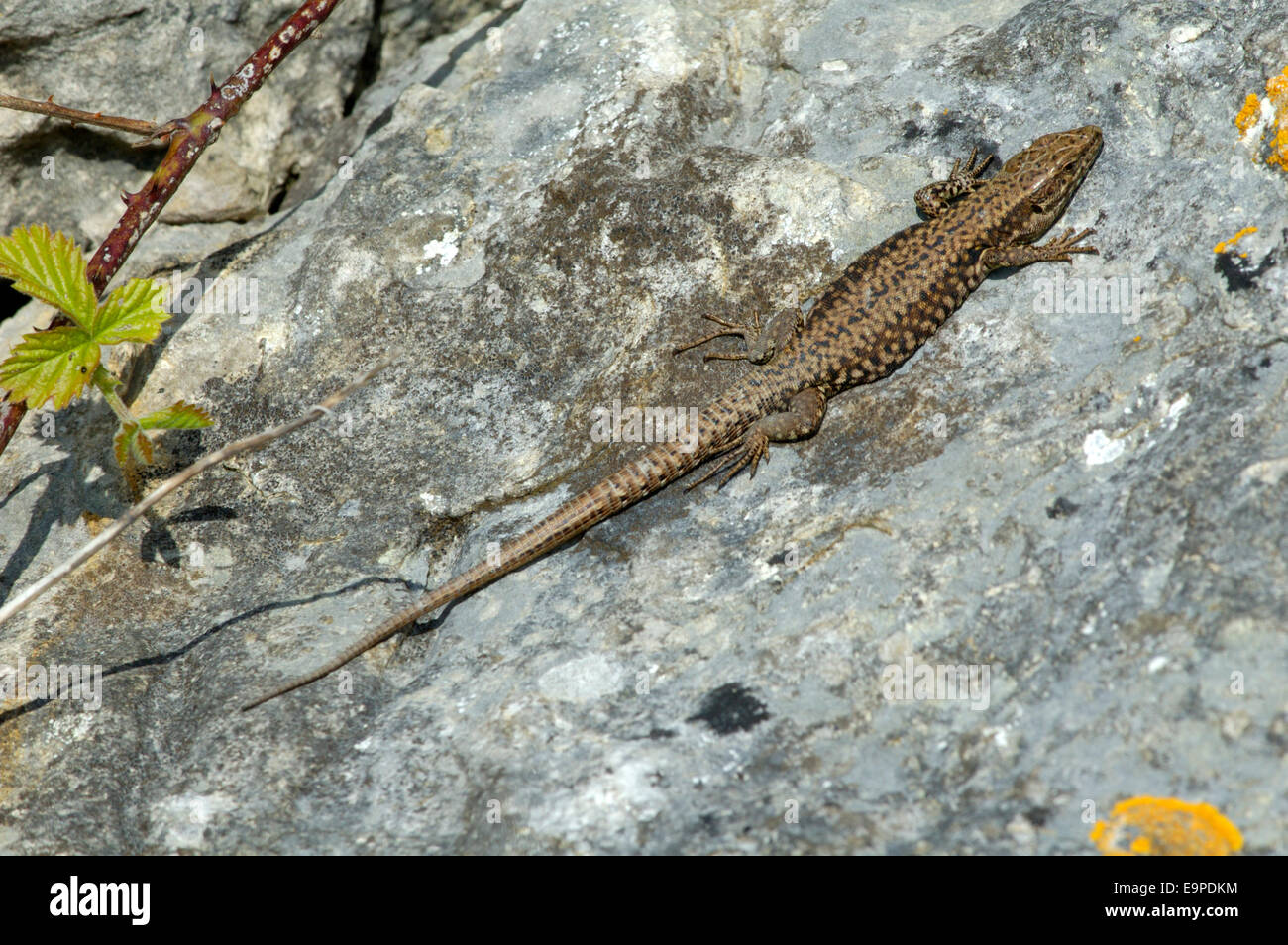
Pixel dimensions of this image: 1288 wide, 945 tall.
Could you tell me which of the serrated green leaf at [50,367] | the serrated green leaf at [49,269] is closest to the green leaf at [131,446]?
the serrated green leaf at [50,367]

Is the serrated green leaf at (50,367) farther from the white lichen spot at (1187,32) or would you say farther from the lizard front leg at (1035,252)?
the white lichen spot at (1187,32)

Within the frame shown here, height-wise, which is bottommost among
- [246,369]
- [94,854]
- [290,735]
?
[94,854]

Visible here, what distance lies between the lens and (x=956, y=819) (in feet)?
10.4

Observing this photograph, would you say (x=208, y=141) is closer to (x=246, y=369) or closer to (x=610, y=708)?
(x=246, y=369)

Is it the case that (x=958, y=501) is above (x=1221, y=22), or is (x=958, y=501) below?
below

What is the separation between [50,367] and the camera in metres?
4.46

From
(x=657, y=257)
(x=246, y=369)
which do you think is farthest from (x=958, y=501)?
(x=246, y=369)

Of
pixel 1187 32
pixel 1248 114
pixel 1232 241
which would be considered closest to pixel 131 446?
Result: pixel 1232 241

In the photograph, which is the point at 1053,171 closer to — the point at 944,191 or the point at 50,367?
the point at 944,191

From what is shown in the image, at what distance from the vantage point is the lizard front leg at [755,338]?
16.7 ft

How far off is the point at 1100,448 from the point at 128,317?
453 cm

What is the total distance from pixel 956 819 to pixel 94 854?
3335 mm

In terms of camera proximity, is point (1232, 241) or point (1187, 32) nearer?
point (1232, 241)

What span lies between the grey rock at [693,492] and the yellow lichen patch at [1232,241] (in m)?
0.04
